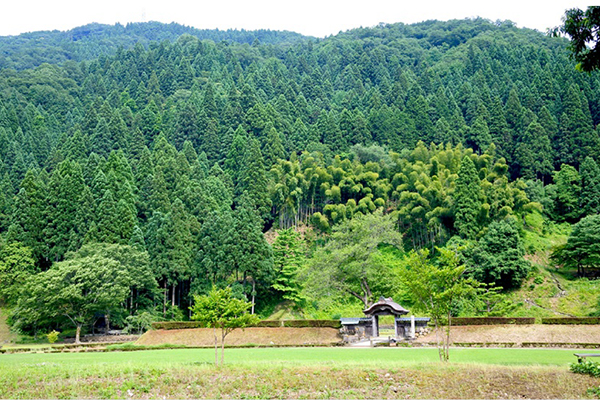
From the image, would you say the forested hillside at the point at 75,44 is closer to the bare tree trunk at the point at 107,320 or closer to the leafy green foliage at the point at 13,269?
the leafy green foliage at the point at 13,269

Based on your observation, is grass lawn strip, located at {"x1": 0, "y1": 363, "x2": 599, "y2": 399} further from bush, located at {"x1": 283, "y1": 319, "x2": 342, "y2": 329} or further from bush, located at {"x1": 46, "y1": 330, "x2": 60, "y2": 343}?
bush, located at {"x1": 46, "y1": 330, "x2": 60, "y2": 343}

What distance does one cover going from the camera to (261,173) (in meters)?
61.8

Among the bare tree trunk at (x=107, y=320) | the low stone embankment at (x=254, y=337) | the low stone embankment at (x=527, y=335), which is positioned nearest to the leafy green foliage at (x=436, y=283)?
the low stone embankment at (x=527, y=335)

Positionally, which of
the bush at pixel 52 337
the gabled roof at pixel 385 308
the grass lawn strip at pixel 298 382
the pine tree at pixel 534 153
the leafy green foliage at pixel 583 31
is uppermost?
the pine tree at pixel 534 153

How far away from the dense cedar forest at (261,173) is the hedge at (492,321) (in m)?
9.53

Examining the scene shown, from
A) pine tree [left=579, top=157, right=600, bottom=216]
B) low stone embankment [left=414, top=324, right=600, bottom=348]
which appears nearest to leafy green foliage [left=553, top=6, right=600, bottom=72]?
low stone embankment [left=414, top=324, right=600, bottom=348]

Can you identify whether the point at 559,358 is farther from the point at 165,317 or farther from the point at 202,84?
the point at 202,84

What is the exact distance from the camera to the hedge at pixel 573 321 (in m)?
32.5

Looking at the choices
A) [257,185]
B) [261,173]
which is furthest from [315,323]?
[261,173]

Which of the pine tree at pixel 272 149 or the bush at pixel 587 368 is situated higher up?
the pine tree at pixel 272 149

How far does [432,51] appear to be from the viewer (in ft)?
414

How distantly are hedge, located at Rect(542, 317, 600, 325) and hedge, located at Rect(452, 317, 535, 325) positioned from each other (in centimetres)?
95

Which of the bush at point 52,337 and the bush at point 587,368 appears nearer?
the bush at point 587,368

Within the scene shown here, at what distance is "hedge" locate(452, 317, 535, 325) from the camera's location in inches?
1340
